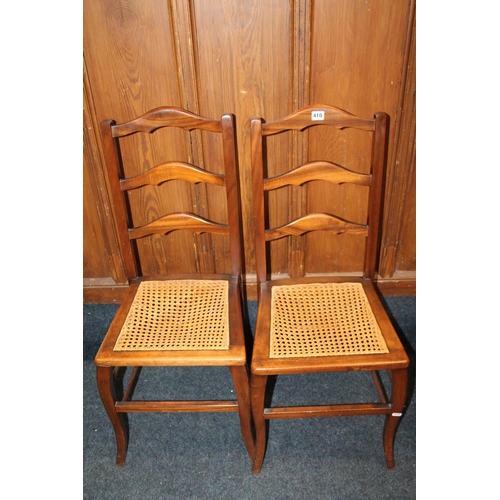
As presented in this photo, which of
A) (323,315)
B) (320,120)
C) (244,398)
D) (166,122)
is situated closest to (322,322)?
(323,315)

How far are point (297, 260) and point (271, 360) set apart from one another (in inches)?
28.0

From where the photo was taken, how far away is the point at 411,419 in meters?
1.69

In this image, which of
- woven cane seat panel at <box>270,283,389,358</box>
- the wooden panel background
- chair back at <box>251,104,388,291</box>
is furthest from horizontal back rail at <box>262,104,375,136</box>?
woven cane seat panel at <box>270,283,389,358</box>

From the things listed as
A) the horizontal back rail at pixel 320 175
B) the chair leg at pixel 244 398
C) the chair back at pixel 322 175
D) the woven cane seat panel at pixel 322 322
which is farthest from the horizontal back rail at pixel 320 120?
the chair leg at pixel 244 398

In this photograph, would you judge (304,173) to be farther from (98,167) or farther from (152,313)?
(98,167)

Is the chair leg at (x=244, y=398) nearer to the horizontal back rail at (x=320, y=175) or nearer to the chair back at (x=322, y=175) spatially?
the chair back at (x=322, y=175)

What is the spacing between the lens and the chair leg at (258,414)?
1327 mm

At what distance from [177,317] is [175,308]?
44mm

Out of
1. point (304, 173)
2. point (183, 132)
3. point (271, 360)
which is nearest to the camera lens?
point (271, 360)

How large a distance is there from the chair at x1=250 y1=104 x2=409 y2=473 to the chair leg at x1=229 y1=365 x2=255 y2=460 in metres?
0.02

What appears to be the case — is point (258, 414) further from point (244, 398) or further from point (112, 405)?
point (112, 405)

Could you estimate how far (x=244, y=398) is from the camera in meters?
1.39

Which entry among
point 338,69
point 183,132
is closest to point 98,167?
point 183,132

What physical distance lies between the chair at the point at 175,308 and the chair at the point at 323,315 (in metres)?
0.07
